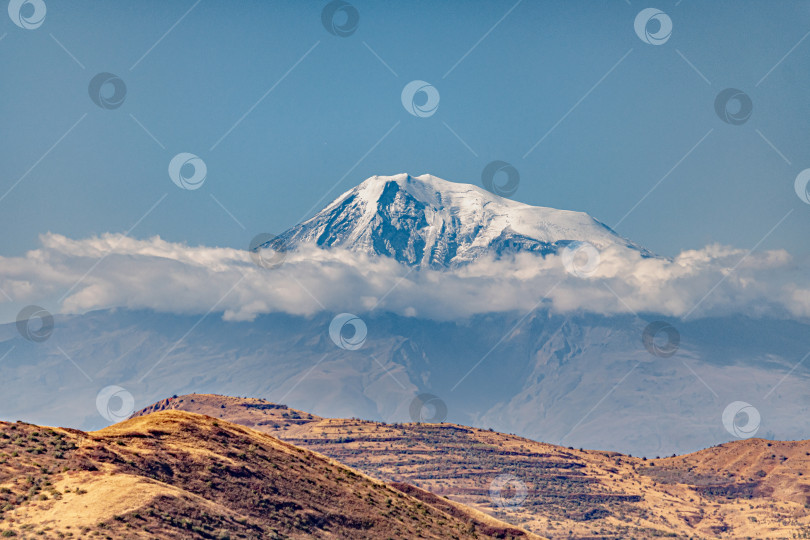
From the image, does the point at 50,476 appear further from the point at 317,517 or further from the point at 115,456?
the point at 317,517

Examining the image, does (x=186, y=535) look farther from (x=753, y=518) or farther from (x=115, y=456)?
(x=753, y=518)

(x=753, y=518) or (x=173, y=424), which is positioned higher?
(x=753, y=518)

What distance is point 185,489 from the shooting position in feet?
236

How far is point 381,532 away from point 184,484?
56.3 ft

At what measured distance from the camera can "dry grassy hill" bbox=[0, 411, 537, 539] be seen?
206ft

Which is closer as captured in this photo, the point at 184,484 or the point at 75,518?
the point at 75,518

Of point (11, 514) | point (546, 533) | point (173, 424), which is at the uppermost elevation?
point (546, 533)

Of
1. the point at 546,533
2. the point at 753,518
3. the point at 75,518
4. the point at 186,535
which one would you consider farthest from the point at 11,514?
the point at 753,518

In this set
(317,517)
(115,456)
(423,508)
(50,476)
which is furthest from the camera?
(423,508)

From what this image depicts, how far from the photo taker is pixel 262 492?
7662 cm

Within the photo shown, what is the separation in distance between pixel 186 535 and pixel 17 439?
17.6 meters

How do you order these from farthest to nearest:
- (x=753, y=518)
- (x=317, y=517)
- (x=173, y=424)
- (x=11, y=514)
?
(x=753, y=518) → (x=173, y=424) → (x=317, y=517) → (x=11, y=514)

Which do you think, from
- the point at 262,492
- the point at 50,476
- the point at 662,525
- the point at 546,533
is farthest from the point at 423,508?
the point at 662,525

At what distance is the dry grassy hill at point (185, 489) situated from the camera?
6288cm
